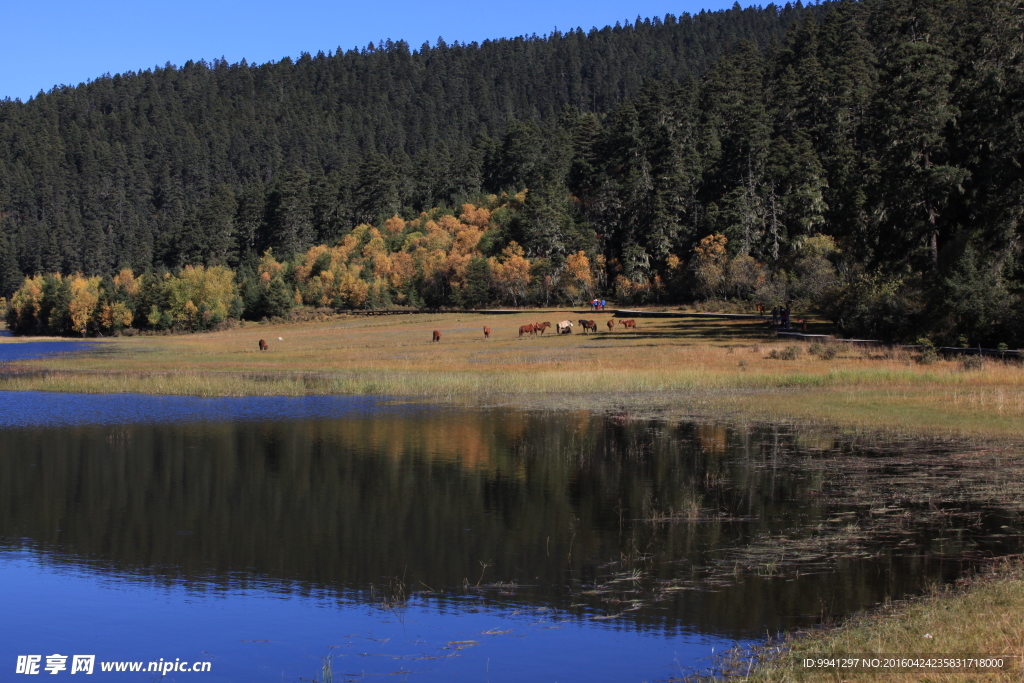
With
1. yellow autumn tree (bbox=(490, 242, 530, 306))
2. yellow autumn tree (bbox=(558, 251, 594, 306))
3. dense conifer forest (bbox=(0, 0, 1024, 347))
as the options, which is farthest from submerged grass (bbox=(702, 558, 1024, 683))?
yellow autumn tree (bbox=(490, 242, 530, 306))

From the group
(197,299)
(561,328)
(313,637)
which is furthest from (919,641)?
(197,299)

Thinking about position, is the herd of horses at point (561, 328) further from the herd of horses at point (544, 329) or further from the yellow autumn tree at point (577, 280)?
the yellow autumn tree at point (577, 280)

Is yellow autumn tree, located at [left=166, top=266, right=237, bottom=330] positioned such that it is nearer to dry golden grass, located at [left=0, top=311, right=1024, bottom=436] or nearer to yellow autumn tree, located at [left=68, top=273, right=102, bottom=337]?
yellow autumn tree, located at [left=68, top=273, right=102, bottom=337]

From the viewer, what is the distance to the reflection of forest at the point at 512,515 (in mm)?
14602

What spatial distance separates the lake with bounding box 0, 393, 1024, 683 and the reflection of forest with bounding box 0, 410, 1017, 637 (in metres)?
0.07

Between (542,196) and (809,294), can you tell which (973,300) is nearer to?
(809,294)

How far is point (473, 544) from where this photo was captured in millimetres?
17328

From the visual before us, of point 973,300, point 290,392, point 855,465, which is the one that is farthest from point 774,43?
point 855,465

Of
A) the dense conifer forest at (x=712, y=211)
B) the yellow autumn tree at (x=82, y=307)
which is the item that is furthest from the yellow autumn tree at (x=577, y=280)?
the yellow autumn tree at (x=82, y=307)

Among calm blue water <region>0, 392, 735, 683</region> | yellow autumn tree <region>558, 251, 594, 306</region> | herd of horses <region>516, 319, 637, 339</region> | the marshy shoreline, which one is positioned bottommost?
calm blue water <region>0, 392, 735, 683</region>

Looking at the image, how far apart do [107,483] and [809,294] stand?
73208 mm

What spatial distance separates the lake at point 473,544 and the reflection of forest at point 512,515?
0.07 metres

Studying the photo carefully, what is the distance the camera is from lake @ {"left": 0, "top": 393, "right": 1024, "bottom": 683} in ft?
40.9

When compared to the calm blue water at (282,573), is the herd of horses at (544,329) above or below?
above
